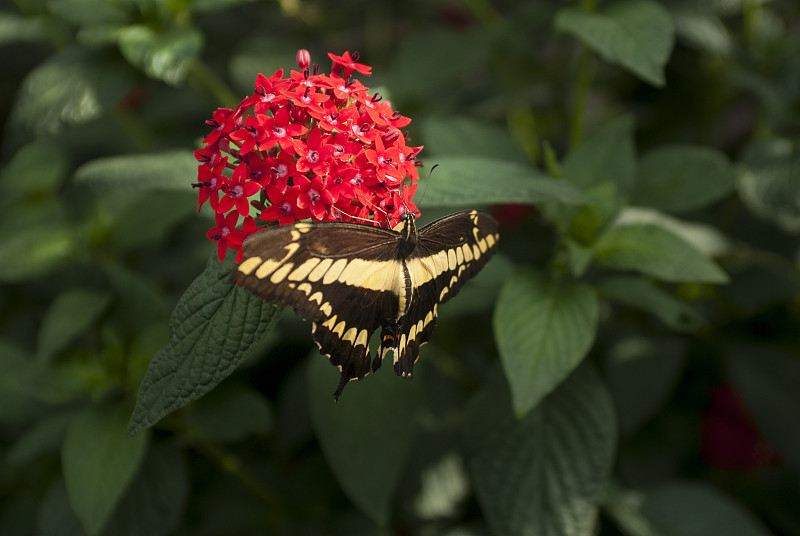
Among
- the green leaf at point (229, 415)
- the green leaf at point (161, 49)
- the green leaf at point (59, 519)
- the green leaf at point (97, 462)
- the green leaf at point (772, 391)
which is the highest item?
the green leaf at point (161, 49)

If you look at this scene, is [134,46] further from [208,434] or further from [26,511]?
[26,511]

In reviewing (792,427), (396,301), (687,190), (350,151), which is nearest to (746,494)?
(792,427)

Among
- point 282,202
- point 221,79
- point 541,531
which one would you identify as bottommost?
point 541,531

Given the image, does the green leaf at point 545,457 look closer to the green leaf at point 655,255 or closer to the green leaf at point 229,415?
the green leaf at point 655,255

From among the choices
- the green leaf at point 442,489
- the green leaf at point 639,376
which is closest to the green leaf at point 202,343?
the green leaf at point 442,489

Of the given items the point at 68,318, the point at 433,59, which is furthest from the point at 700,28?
the point at 68,318

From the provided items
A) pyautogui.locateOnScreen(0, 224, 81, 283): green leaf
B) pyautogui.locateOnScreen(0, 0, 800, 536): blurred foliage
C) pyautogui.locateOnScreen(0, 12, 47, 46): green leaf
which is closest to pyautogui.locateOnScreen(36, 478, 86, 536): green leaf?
pyautogui.locateOnScreen(0, 0, 800, 536): blurred foliage
